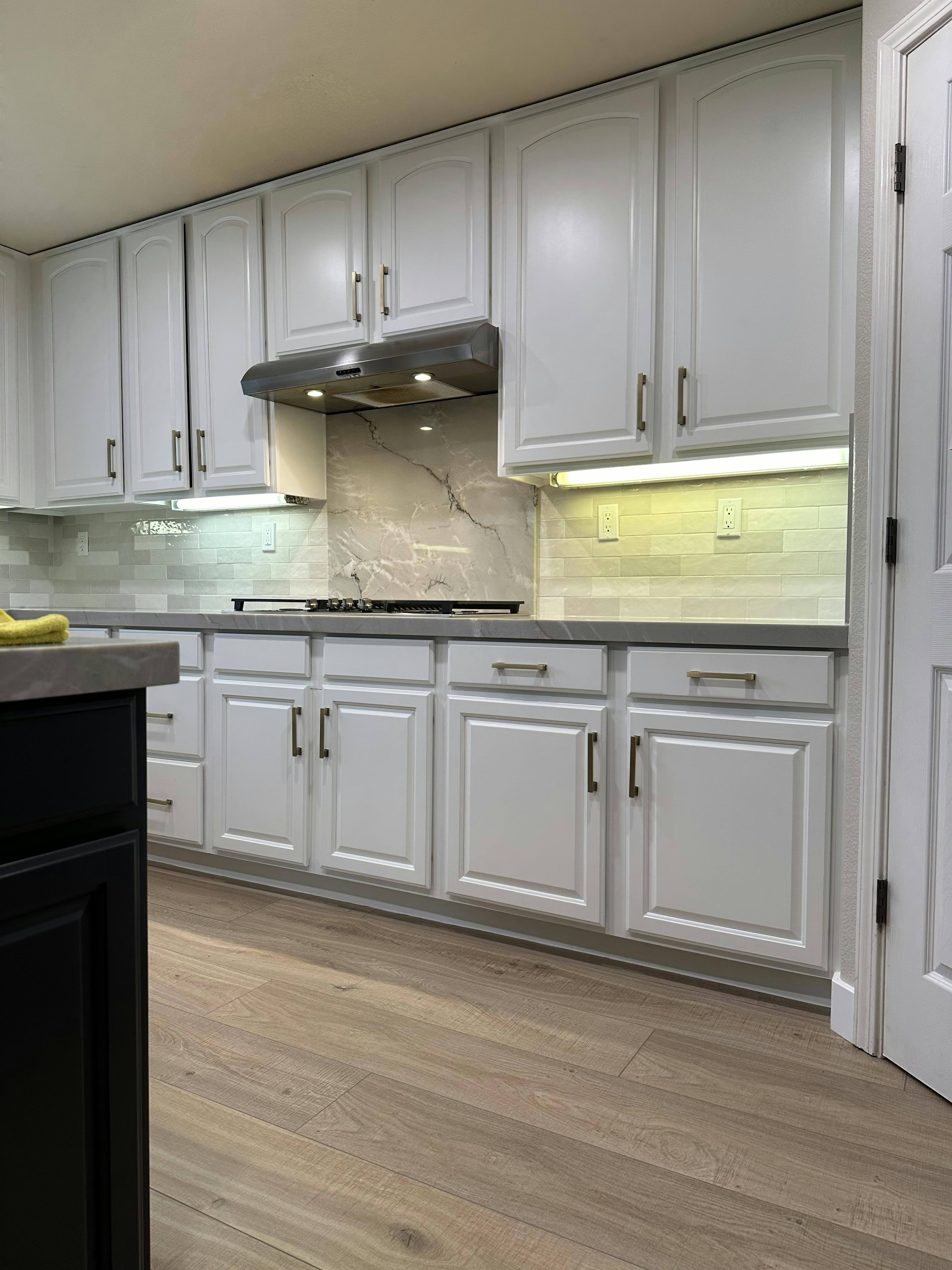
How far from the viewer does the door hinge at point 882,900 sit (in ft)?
6.07

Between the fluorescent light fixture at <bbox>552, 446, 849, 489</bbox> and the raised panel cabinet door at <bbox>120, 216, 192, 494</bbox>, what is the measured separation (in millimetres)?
1622

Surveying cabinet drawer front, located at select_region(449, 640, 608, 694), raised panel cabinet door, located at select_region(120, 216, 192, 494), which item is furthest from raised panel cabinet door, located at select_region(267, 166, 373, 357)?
cabinet drawer front, located at select_region(449, 640, 608, 694)

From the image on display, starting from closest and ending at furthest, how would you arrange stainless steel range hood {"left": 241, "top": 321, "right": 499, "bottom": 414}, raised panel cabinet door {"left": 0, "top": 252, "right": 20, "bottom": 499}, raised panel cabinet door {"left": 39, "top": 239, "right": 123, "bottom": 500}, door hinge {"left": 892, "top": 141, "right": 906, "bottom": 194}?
1. door hinge {"left": 892, "top": 141, "right": 906, "bottom": 194}
2. stainless steel range hood {"left": 241, "top": 321, "right": 499, "bottom": 414}
3. raised panel cabinet door {"left": 39, "top": 239, "right": 123, "bottom": 500}
4. raised panel cabinet door {"left": 0, "top": 252, "right": 20, "bottom": 499}

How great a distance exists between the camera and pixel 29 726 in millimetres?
822

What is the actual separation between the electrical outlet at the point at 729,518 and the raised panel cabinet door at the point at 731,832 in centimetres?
78

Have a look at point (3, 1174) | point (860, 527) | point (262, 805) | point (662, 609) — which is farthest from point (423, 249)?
point (3, 1174)

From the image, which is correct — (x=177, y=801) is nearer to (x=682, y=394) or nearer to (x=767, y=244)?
(x=682, y=394)

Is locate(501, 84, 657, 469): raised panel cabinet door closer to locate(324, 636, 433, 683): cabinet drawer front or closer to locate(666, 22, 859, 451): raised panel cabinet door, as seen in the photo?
locate(666, 22, 859, 451): raised panel cabinet door

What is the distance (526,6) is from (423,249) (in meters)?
0.76

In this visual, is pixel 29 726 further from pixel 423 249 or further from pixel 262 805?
pixel 423 249

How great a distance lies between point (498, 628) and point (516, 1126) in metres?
1.23

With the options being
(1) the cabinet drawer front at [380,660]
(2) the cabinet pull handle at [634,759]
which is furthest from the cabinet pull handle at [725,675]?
(1) the cabinet drawer front at [380,660]

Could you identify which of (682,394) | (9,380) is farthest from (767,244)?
(9,380)

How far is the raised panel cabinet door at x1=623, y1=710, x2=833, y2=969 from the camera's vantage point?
6.72 feet
